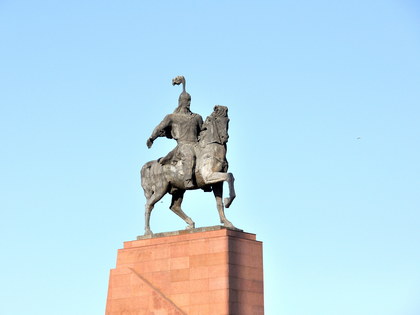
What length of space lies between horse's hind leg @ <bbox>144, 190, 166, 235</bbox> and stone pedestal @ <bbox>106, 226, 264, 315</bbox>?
453mm

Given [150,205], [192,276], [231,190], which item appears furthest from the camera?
[150,205]

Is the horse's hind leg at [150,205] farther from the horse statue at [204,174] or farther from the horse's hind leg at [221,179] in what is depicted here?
the horse's hind leg at [221,179]

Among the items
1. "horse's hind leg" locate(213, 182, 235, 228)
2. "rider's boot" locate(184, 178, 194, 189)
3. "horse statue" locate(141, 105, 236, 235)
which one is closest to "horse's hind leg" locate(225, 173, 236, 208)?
"horse statue" locate(141, 105, 236, 235)

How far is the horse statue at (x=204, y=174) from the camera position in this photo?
24203 millimetres

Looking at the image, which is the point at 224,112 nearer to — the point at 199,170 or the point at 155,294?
the point at 199,170

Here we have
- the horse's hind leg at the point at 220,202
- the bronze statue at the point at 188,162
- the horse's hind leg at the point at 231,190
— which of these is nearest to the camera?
the horse's hind leg at the point at 231,190

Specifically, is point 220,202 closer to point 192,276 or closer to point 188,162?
point 188,162

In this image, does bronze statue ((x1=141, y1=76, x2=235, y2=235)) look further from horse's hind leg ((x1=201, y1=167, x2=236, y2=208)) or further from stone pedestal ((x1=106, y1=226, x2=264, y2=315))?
stone pedestal ((x1=106, y1=226, x2=264, y2=315))

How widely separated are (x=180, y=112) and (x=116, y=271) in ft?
15.7

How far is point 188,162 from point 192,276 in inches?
125

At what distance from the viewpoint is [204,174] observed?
79.9 feet

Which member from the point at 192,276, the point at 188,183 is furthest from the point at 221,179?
the point at 192,276

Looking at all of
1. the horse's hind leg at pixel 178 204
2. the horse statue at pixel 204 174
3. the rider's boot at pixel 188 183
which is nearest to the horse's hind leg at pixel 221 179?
the horse statue at pixel 204 174

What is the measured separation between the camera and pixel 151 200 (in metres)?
25.8
